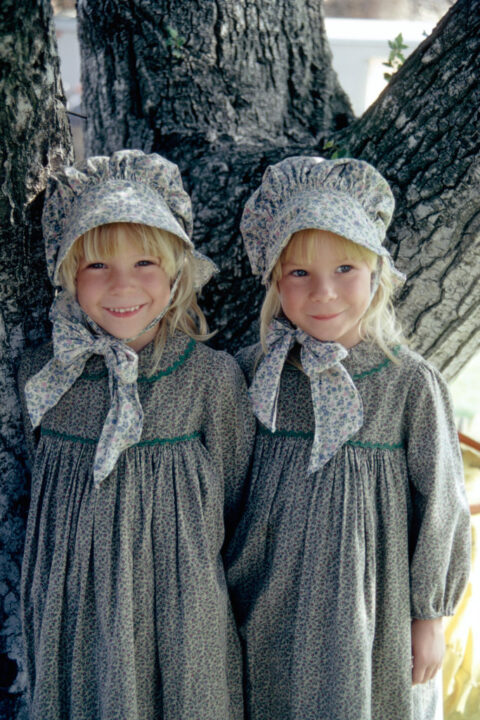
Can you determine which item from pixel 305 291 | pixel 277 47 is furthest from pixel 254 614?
pixel 277 47

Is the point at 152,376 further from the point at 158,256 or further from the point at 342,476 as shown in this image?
the point at 342,476

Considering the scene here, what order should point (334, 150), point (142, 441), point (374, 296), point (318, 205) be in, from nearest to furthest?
point (318, 205) → point (142, 441) → point (374, 296) → point (334, 150)

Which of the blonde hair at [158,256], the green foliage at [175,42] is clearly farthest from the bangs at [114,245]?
the green foliage at [175,42]

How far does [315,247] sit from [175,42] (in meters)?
1.26

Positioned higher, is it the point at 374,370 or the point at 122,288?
the point at 122,288

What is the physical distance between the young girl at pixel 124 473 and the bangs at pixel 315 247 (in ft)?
1.01

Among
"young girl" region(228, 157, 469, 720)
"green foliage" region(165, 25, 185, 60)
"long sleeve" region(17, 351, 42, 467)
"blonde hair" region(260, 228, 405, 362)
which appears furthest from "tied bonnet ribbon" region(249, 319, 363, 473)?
"green foliage" region(165, 25, 185, 60)

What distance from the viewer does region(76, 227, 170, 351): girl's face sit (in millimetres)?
1892

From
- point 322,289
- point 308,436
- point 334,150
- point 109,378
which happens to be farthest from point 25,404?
point 334,150

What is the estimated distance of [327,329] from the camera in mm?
1951

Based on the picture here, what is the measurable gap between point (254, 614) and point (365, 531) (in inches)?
16.9

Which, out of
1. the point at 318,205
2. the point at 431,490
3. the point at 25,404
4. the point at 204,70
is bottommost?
the point at 431,490

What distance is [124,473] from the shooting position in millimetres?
1946

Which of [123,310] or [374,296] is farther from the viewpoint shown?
[374,296]
